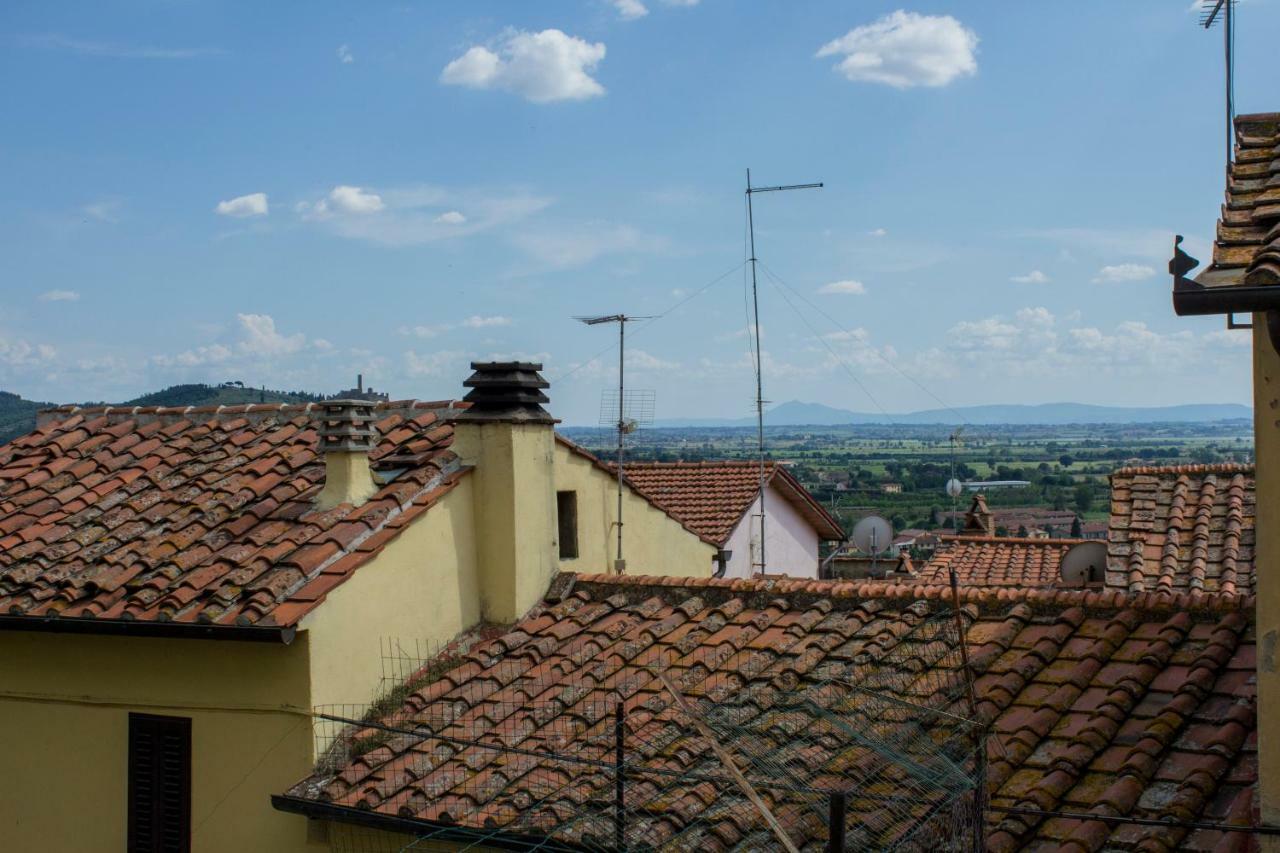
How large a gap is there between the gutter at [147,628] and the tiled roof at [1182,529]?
7864mm

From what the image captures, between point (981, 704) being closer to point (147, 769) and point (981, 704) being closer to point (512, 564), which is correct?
point (512, 564)

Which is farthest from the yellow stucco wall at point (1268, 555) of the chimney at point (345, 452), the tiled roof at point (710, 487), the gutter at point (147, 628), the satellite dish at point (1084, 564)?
the tiled roof at point (710, 487)

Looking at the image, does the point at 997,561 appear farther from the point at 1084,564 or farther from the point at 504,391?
the point at 504,391

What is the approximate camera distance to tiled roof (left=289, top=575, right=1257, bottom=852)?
6.96 metres

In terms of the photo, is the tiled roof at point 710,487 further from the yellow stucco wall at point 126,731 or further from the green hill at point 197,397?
the yellow stucco wall at point 126,731

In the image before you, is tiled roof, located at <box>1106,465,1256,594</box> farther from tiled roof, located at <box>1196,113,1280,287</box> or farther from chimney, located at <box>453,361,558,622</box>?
chimney, located at <box>453,361,558,622</box>

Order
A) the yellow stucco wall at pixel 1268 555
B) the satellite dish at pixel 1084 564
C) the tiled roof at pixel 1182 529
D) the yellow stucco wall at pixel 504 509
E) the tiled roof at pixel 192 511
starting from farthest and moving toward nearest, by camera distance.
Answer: the satellite dish at pixel 1084 564, the tiled roof at pixel 1182 529, the yellow stucco wall at pixel 504 509, the tiled roof at pixel 192 511, the yellow stucco wall at pixel 1268 555

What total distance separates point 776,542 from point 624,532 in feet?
48.7

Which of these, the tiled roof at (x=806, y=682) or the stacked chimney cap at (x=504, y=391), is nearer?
the tiled roof at (x=806, y=682)

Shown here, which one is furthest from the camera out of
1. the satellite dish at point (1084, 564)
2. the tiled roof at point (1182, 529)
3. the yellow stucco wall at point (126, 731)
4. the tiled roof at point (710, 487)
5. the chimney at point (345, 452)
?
the tiled roof at point (710, 487)

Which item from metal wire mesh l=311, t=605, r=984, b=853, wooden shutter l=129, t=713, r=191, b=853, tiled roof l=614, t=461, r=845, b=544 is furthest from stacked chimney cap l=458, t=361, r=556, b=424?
tiled roof l=614, t=461, r=845, b=544

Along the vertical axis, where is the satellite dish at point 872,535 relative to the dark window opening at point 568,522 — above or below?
below

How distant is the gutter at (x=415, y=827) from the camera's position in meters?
7.28

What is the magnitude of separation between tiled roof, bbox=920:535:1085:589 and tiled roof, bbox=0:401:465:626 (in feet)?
44.6
